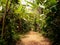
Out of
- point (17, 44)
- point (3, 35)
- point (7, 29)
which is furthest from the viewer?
point (17, 44)

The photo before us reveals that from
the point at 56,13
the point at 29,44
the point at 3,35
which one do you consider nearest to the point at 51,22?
the point at 56,13

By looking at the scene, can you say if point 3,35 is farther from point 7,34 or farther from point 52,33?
point 52,33

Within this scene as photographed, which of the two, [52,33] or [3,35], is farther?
[52,33]

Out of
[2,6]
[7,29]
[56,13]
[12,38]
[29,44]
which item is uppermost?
[2,6]

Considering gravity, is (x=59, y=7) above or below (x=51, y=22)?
above

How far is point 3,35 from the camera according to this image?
6.45m

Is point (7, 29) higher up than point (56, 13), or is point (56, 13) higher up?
point (56, 13)

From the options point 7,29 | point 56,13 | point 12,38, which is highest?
point 56,13

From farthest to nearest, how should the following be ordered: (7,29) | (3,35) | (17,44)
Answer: (17,44) → (7,29) → (3,35)

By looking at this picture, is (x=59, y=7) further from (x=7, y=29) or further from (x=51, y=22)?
(x=7, y=29)

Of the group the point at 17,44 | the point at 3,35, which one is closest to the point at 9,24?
the point at 3,35

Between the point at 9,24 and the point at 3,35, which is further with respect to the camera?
the point at 9,24

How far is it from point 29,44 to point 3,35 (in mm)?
2064

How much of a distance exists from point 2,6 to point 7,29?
60.8 inches
